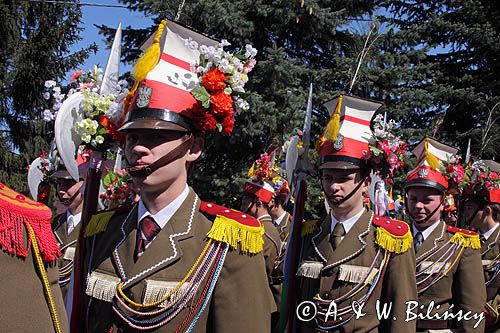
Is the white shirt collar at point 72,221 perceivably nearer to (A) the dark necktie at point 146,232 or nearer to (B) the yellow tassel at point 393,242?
(A) the dark necktie at point 146,232

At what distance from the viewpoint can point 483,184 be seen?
302 inches

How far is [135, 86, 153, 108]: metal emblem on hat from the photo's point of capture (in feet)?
10.2

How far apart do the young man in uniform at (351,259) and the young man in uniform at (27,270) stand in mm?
2425

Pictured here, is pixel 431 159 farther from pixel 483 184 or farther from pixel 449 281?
pixel 483 184

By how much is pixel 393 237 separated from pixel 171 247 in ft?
7.05

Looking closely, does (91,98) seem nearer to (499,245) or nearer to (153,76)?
(153,76)

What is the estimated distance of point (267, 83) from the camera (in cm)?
1205

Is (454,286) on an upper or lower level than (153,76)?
lower

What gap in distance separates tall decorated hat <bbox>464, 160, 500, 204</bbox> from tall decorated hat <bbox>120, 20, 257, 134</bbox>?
5.29 meters

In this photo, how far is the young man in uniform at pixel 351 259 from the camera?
A: 4328mm

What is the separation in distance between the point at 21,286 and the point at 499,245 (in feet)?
22.4

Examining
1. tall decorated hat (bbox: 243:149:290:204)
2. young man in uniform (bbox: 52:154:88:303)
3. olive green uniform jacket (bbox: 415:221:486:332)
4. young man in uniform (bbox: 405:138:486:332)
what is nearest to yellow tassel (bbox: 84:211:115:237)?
young man in uniform (bbox: 52:154:88:303)

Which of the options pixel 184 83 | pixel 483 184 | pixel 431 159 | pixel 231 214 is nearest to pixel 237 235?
pixel 231 214

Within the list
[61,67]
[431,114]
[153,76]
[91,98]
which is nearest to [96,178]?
[91,98]
